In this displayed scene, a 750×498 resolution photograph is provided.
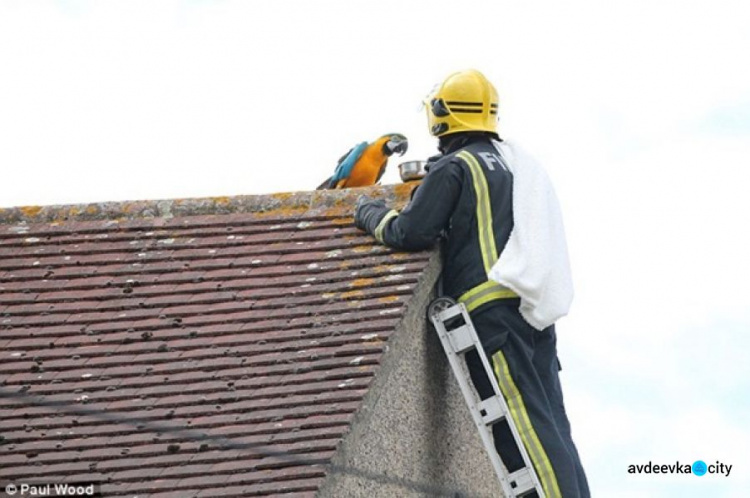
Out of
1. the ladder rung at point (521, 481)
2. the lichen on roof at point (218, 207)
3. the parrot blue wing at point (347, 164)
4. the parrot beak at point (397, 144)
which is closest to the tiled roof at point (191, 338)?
the lichen on roof at point (218, 207)

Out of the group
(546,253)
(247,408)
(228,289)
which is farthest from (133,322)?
(546,253)

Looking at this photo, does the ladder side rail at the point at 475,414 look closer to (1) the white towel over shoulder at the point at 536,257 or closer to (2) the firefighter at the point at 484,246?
(2) the firefighter at the point at 484,246

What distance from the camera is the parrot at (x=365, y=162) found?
54.9 ft

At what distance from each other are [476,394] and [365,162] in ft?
10.9

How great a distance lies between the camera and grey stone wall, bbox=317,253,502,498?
12852 millimetres

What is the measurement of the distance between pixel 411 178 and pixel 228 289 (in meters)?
1.58

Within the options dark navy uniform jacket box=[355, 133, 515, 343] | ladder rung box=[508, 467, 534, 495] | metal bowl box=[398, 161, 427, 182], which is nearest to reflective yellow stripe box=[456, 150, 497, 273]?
dark navy uniform jacket box=[355, 133, 515, 343]

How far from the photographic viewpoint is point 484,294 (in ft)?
45.6

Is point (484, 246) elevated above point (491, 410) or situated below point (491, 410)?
above

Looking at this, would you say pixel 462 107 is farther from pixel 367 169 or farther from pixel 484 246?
pixel 367 169

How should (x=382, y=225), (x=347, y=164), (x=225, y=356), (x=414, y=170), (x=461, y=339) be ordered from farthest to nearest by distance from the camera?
(x=347, y=164) < (x=414, y=170) < (x=382, y=225) < (x=461, y=339) < (x=225, y=356)

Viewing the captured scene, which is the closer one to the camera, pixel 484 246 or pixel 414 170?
pixel 484 246

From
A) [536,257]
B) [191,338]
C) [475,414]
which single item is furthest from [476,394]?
[191,338]

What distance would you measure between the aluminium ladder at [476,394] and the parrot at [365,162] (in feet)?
9.21
